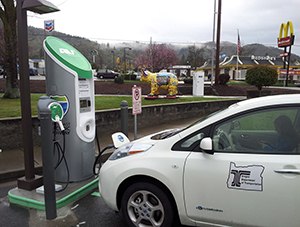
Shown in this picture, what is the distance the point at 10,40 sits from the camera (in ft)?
35.1

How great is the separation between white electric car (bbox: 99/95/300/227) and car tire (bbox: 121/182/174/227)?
11 mm

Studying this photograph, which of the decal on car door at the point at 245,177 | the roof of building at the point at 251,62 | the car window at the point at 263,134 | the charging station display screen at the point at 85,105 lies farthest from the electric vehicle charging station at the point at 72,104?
the roof of building at the point at 251,62

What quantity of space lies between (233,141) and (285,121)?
608mm

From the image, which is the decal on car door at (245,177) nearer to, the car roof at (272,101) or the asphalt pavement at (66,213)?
the car roof at (272,101)

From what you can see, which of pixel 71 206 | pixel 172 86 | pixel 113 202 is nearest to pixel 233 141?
pixel 113 202

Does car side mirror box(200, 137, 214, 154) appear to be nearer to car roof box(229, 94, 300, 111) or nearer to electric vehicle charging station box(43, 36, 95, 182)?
car roof box(229, 94, 300, 111)

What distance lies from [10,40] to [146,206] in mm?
10538

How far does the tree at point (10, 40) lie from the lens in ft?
34.7

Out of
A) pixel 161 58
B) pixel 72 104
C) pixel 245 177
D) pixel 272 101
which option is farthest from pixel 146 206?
pixel 161 58

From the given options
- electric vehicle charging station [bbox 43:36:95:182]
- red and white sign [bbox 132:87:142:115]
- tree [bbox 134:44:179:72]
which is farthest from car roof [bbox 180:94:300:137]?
tree [bbox 134:44:179:72]

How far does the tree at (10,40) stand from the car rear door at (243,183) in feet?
34.6

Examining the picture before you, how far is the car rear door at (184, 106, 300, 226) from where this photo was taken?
2451 mm

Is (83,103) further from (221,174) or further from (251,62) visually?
(251,62)

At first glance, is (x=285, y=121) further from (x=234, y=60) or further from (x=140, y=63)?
(x=234, y=60)
